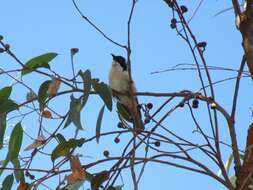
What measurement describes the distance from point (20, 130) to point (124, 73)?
5.35 feet

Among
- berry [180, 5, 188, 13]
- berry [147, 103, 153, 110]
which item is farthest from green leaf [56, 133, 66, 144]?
berry [180, 5, 188, 13]

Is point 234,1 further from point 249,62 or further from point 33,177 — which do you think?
point 33,177

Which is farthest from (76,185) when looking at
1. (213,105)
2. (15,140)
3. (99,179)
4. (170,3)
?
(170,3)

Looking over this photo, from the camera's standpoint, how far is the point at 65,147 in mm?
1795

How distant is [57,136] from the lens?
1860 millimetres

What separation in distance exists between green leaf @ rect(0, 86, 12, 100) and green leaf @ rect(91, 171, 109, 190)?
354mm

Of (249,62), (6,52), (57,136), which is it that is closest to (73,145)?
(57,136)

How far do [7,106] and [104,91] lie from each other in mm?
283

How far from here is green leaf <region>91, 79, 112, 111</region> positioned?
5.74ft

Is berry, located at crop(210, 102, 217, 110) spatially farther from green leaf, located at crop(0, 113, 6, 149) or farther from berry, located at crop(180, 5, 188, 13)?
green leaf, located at crop(0, 113, 6, 149)

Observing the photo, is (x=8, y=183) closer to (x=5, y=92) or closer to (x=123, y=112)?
(x=5, y=92)

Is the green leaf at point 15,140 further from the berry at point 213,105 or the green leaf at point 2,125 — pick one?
the berry at point 213,105

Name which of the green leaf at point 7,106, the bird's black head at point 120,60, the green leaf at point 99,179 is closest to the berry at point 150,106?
the green leaf at point 99,179

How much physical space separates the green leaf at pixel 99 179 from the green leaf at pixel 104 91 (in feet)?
0.58
